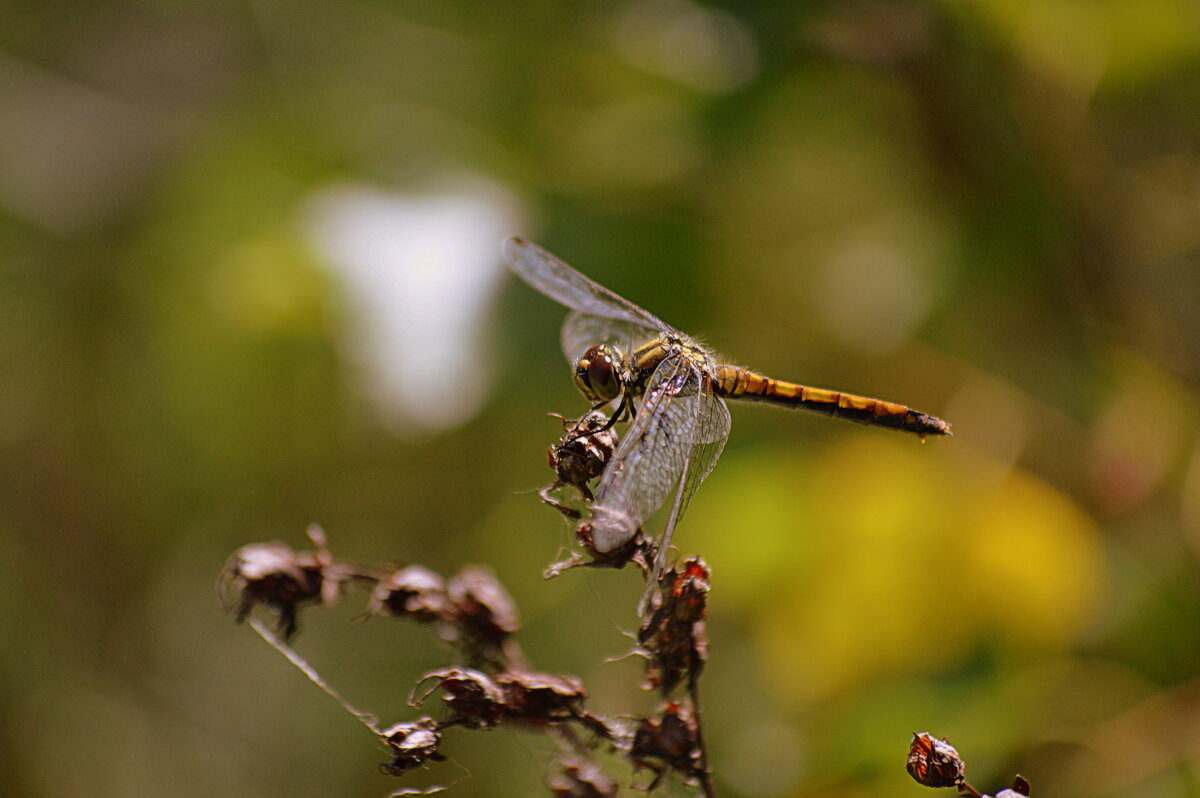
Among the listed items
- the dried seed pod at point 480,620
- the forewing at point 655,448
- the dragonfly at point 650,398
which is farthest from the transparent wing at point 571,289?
the dried seed pod at point 480,620

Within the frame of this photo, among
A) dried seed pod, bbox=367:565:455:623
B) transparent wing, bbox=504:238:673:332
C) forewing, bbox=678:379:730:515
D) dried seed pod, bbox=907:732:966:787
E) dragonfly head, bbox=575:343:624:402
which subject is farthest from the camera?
transparent wing, bbox=504:238:673:332

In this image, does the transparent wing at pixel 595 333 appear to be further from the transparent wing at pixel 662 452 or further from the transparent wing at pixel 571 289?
the transparent wing at pixel 662 452

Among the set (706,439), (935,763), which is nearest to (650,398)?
(706,439)

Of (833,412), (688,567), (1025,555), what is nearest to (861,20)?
(833,412)

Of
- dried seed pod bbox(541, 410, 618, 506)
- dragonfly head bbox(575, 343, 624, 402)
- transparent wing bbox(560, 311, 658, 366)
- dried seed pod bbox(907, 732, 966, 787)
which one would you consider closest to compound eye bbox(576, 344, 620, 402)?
dragonfly head bbox(575, 343, 624, 402)

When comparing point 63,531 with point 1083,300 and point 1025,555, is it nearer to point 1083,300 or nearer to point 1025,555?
point 1025,555

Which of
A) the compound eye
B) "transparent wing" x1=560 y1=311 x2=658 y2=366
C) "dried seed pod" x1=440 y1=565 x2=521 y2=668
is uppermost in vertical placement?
"transparent wing" x1=560 y1=311 x2=658 y2=366

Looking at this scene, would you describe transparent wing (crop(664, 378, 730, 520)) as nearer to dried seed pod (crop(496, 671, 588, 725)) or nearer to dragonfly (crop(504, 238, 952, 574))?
dragonfly (crop(504, 238, 952, 574))

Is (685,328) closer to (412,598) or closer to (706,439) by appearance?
(706,439)

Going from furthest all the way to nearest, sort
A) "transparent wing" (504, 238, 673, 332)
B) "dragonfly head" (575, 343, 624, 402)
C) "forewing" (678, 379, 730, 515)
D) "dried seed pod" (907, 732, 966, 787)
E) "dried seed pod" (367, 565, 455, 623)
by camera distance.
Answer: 1. "transparent wing" (504, 238, 673, 332)
2. "dragonfly head" (575, 343, 624, 402)
3. "forewing" (678, 379, 730, 515)
4. "dried seed pod" (367, 565, 455, 623)
5. "dried seed pod" (907, 732, 966, 787)
